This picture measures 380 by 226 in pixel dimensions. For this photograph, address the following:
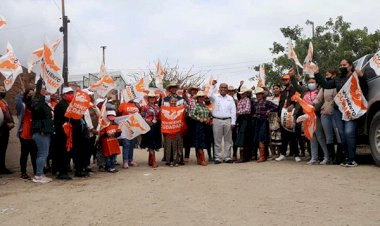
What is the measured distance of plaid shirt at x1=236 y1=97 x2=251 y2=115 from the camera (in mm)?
10492

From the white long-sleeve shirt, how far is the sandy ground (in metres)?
1.85

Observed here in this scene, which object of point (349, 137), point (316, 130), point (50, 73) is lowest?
point (349, 137)

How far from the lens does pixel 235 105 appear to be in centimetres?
1095

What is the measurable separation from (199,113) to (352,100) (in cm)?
341

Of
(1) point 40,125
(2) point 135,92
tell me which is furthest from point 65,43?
(1) point 40,125

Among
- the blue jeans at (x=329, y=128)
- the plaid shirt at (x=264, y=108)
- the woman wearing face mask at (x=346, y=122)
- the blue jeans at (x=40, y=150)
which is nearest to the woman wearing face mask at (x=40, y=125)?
the blue jeans at (x=40, y=150)

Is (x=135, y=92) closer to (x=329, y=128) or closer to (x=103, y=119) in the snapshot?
(x=103, y=119)

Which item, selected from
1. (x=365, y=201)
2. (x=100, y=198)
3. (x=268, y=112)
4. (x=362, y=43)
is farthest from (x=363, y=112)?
(x=362, y=43)

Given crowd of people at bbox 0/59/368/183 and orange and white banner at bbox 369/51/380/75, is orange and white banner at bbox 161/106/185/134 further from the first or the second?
orange and white banner at bbox 369/51/380/75

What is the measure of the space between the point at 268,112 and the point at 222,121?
3.62 ft

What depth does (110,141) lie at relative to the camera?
9.46 metres

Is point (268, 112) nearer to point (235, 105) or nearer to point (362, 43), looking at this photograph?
point (235, 105)

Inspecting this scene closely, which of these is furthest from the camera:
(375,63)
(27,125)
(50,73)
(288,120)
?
(288,120)

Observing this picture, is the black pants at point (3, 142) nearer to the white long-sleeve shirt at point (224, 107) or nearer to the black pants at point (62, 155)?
the black pants at point (62, 155)
